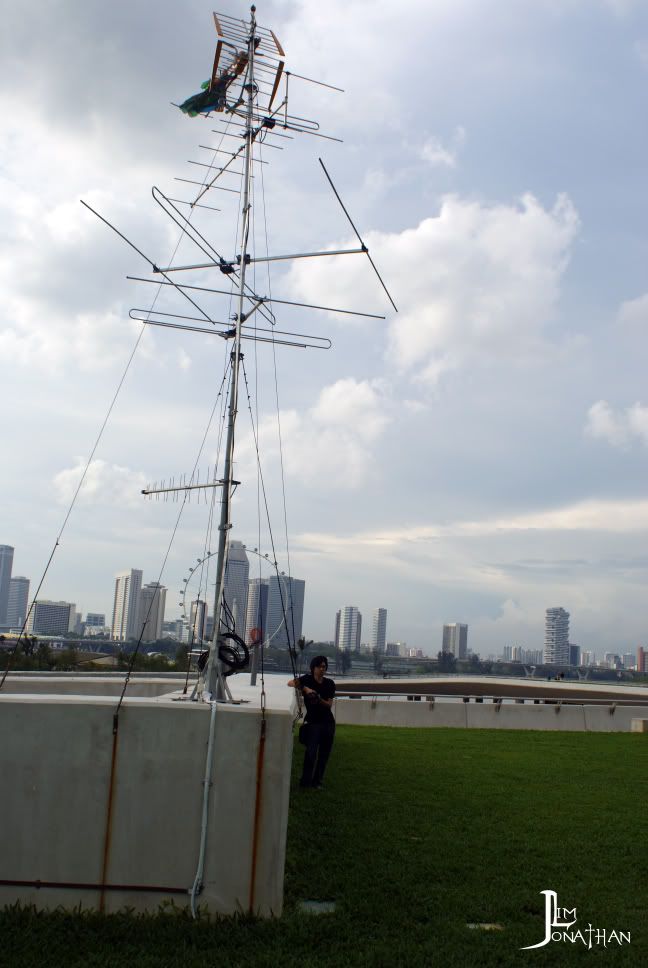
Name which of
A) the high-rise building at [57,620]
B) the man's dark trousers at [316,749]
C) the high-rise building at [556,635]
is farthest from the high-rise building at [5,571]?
the high-rise building at [556,635]

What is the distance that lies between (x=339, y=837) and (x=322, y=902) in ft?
5.63

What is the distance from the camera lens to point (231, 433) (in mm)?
8367

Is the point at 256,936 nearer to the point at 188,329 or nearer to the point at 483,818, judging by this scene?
the point at 483,818

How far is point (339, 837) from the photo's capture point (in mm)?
7379

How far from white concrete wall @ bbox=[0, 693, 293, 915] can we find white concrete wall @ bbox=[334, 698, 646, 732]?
48.2 ft

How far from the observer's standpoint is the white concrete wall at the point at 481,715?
20.3 meters

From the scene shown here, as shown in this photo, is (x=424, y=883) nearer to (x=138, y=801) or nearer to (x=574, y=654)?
(x=138, y=801)

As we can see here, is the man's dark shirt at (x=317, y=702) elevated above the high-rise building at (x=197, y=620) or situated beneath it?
situated beneath

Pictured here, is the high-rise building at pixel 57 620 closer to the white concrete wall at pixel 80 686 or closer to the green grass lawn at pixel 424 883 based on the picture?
the white concrete wall at pixel 80 686

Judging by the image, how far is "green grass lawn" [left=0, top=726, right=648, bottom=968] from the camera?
15.6 feet

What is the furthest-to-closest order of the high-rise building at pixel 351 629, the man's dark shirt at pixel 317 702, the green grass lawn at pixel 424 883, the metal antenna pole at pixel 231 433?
the high-rise building at pixel 351 629, the man's dark shirt at pixel 317 702, the metal antenna pole at pixel 231 433, the green grass lawn at pixel 424 883

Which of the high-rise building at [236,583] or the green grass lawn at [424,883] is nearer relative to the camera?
the green grass lawn at [424,883]

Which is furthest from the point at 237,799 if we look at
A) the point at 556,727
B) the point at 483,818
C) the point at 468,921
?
the point at 556,727

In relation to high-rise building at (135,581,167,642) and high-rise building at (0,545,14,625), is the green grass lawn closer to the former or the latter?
high-rise building at (135,581,167,642)
